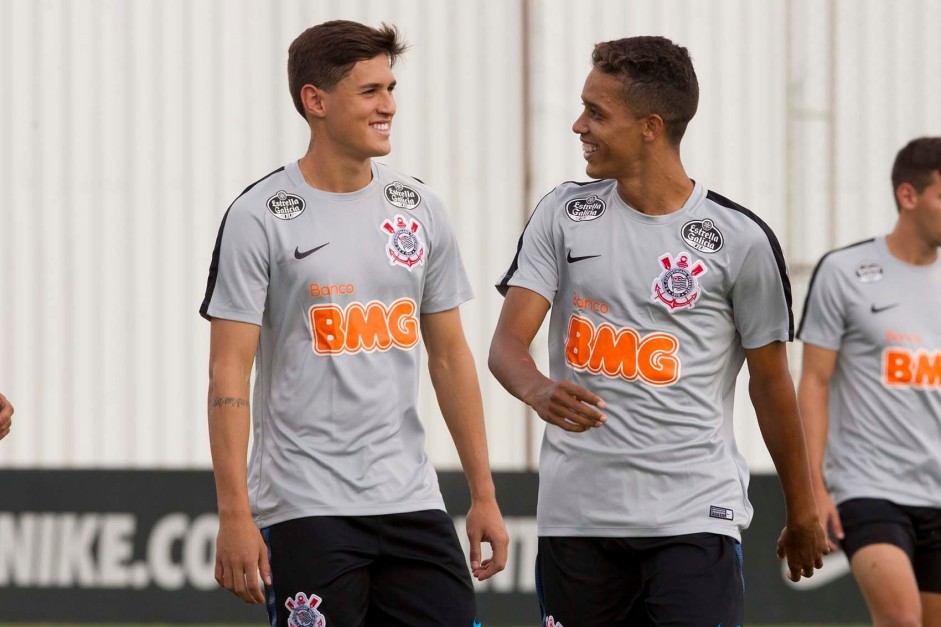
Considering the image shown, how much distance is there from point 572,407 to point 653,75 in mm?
1068

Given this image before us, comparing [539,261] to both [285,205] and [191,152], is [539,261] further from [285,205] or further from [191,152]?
[191,152]

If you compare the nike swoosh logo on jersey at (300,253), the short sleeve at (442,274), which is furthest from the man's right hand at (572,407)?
the nike swoosh logo on jersey at (300,253)

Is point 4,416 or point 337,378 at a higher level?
point 337,378

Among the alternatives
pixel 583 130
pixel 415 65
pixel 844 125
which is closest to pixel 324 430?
pixel 583 130

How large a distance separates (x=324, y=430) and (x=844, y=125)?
240 inches

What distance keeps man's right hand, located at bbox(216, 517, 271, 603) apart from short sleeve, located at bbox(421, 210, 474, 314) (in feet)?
2.93

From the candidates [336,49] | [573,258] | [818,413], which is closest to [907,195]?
[818,413]

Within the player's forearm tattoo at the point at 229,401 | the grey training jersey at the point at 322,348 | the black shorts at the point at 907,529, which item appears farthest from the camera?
the black shorts at the point at 907,529

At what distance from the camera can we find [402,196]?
4395mm

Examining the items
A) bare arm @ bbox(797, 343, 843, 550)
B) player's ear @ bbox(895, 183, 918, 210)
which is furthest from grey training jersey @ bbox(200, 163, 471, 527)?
player's ear @ bbox(895, 183, 918, 210)

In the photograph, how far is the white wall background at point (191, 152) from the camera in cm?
904

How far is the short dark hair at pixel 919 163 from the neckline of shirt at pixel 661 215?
211 centimetres

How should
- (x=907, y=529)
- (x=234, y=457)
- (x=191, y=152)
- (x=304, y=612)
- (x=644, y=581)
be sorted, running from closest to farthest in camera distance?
(x=234, y=457) < (x=304, y=612) < (x=644, y=581) < (x=907, y=529) < (x=191, y=152)

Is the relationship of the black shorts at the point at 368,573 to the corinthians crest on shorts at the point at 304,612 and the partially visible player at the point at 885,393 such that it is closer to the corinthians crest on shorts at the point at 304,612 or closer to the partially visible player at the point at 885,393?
the corinthians crest on shorts at the point at 304,612
